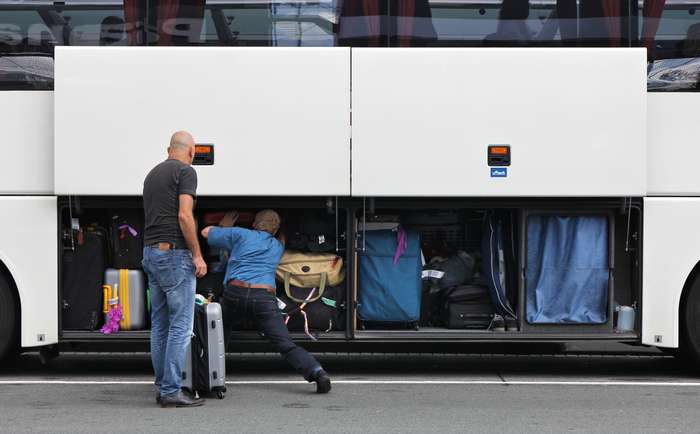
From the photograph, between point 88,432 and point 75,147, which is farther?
point 75,147

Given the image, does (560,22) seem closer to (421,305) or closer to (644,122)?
(644,122)

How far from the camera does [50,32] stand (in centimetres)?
951

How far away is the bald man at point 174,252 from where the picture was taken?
27.0ft

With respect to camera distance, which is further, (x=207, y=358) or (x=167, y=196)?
(x=207, y=358)

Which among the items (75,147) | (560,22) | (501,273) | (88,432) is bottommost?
(88,432)

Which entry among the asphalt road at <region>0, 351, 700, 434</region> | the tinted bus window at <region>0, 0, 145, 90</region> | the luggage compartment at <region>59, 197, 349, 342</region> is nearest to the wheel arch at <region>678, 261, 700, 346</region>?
the asphalt road at <region>0, 351, 700, 434</region>

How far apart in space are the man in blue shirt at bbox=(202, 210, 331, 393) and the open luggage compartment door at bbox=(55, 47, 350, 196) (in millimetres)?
445

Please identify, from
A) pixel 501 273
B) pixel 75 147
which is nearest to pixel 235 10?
pixel 75 147

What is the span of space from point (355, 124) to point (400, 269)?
127 centimetres

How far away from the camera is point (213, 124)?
9.38 m

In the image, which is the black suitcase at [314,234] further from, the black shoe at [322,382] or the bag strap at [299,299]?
the black shoe at [322,382]

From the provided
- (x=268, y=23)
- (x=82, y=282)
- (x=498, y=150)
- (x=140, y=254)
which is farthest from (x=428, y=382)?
(x=268, y=23)

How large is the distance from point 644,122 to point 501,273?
1.68m

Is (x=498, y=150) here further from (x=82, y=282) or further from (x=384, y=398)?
(x=82, y=282)
